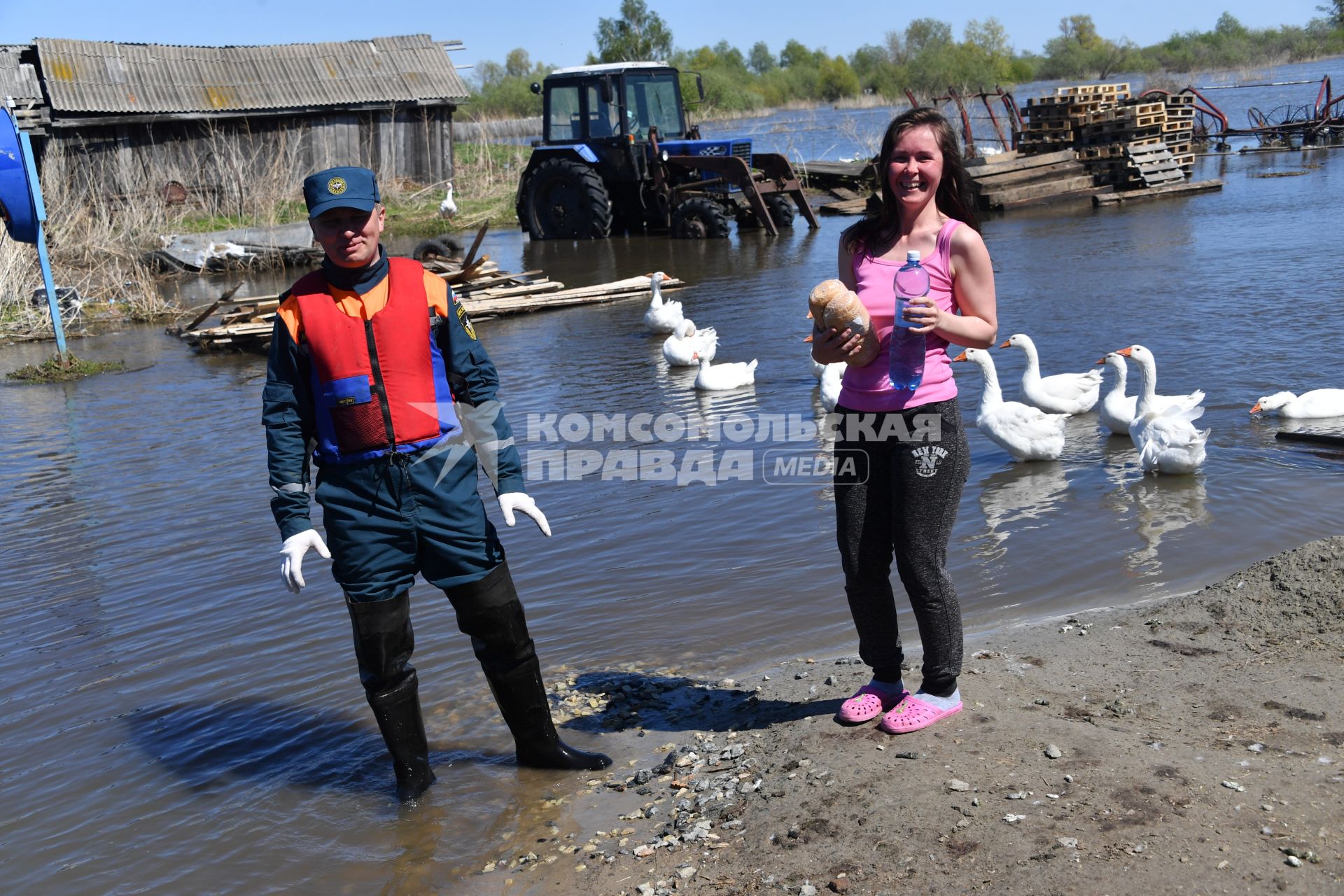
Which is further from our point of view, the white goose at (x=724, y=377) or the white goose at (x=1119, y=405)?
the white goose at (x=724, y=377)

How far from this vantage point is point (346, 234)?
11.0ft

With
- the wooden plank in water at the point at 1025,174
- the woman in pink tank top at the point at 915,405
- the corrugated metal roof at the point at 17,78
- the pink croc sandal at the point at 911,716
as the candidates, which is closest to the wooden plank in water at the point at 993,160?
the wooden plank in water at the point at 1025,174

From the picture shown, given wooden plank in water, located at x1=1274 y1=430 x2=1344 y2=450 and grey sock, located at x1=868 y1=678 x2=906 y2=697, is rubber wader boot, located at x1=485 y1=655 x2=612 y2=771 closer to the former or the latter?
grey sock, located at x1=868 y1=678 x2=906 y2=697

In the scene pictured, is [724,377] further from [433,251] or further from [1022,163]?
[1022,163]

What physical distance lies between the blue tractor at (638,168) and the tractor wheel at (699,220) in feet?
0.05

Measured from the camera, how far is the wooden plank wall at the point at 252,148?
925 inches

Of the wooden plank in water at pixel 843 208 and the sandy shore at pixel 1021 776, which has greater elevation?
the wooden plank in water at pixel 843 208

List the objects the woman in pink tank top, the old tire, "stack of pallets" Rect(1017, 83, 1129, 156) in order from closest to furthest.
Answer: the woman in pink tank top, the old tire, "stack of pallets" Rect(1017, 83, 1129, 156)

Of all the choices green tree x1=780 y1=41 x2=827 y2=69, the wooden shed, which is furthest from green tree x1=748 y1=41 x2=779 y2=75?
the wooden shed

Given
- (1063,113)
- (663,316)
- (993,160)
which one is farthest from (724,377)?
(1063,113)

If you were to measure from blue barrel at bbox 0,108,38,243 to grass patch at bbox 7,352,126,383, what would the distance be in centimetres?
179

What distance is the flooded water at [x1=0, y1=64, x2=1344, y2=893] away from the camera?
3766mm

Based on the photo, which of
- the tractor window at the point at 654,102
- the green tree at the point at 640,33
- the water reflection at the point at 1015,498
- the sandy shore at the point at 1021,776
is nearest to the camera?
the sandy shore at the point at 1021,776

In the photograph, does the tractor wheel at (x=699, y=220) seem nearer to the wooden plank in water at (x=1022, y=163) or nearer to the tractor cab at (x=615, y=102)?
the tractor cab at (x=615, y=102)
